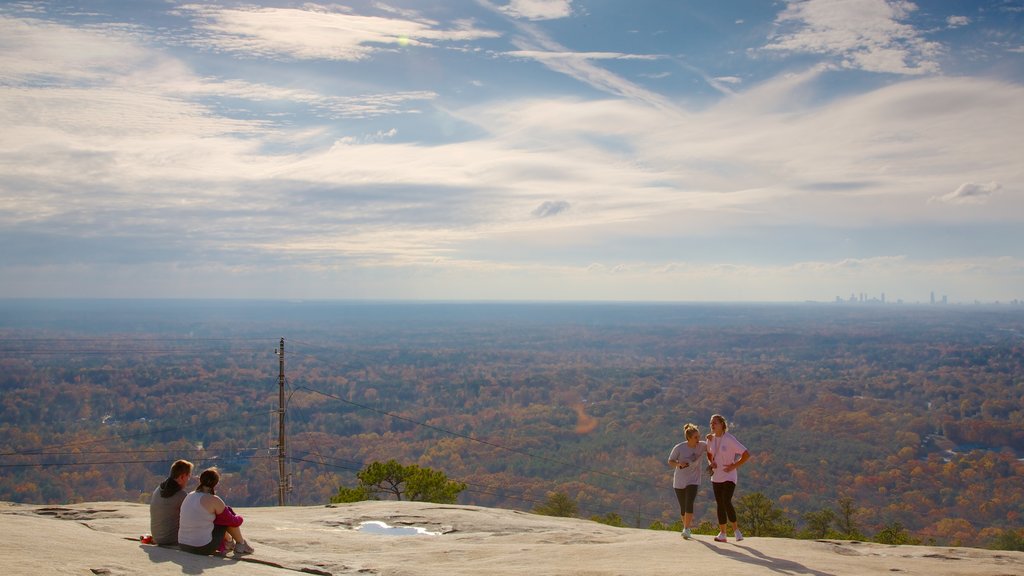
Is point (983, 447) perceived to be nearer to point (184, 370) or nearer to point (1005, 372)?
point (1005, 372)

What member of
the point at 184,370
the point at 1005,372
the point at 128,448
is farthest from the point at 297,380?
the point at 1005,372

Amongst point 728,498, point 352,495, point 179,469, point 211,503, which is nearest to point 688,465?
point 728,498

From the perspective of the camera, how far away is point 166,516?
955cm

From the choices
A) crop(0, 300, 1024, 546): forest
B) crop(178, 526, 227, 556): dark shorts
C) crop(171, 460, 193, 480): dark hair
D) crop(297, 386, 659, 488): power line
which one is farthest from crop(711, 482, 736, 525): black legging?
crop(297, 386, 659, 488): power line

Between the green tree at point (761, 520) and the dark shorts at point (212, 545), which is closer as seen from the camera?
the dark shorts at point (212, 545)

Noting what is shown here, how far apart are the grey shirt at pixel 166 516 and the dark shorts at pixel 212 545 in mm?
359

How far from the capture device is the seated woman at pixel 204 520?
9133 mm

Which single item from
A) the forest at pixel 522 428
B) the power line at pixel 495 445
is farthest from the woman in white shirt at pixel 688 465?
the power line at pixel 495 445

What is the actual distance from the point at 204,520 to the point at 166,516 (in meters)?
0.85

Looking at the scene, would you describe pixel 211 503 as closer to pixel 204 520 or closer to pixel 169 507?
pixel 204 520

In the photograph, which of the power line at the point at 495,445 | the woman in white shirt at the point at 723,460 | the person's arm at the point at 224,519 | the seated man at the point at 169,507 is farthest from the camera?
the power line at the point at 495,445

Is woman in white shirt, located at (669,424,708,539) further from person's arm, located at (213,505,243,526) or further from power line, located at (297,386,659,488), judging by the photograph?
power line, located at (297,386,659,488)

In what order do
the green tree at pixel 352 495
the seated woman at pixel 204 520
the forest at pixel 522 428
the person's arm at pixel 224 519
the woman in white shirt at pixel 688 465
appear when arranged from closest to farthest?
1. the seated woman at pixel 204 520
2. the person's arm at pixel 224 519
3. the woman in white shirt at pixel 688 465
4. the green tree at pixel 352 495
5. the forest at pixel 522 428

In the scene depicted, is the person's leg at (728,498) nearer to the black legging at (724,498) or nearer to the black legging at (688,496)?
the black legging at (724,498)
